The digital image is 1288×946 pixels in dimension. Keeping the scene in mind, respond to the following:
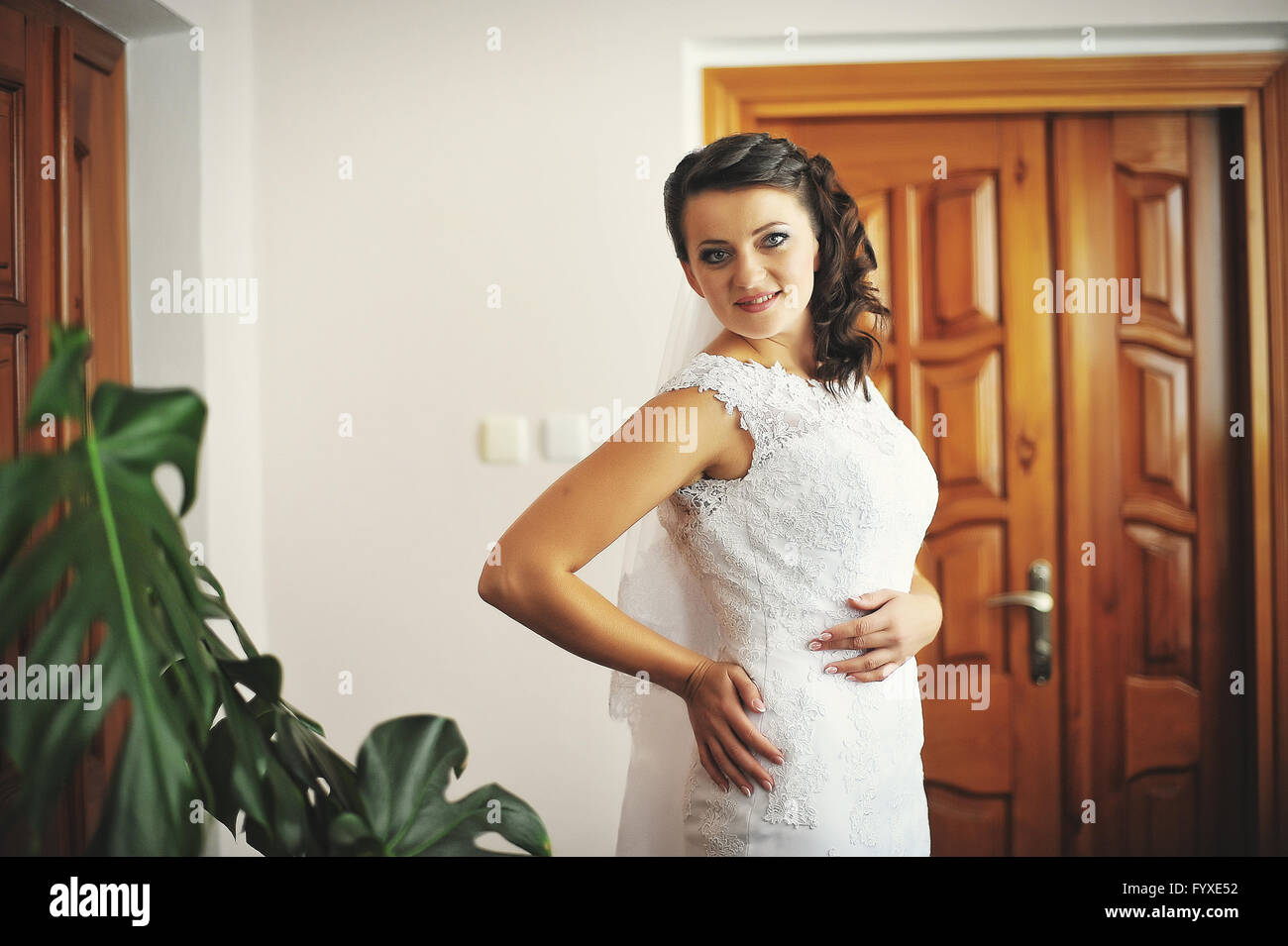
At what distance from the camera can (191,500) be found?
74 cm

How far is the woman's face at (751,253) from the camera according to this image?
3.38 ft

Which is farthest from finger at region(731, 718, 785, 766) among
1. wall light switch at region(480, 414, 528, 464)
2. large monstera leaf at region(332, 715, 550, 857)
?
wall light switch at region(480, 414, 528, 464)

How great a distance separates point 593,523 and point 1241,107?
1.78 meters

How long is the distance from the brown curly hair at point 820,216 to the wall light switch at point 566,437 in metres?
0.77

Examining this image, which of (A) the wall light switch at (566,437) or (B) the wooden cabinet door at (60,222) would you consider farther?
(A) the wall light switch at (566,437)

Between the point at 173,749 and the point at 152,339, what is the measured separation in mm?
1327

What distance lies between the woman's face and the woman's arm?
4.8 inches

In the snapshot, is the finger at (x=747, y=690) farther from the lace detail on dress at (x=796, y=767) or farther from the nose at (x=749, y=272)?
the nose at (x=749, y=272)

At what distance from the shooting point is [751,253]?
3.39ft

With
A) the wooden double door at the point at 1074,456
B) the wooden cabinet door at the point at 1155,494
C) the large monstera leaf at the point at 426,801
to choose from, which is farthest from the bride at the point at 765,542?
the wooden cabinet door at the point at 1155,494

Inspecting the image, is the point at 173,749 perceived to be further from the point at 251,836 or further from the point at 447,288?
the point at 447,288

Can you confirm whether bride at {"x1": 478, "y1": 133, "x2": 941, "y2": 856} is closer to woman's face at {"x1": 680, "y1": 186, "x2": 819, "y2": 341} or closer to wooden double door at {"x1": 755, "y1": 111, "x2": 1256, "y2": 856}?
woman's face at {"x1": 680, "y1": 186, "x2": 819, "y2": 341}

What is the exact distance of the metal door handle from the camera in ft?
6.25
